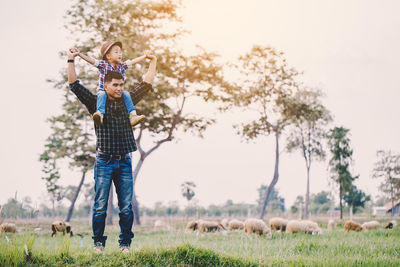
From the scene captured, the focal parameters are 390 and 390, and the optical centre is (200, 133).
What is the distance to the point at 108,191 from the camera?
14.7 feet

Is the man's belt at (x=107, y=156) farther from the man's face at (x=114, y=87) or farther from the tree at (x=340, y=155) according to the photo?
the tree at (x=340, y=155)

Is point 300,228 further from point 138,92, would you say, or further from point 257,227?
point 138,92

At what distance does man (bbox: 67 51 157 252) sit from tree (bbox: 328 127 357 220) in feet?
116

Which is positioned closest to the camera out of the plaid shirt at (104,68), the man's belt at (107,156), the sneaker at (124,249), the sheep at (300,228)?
the sneaker at (124,249)

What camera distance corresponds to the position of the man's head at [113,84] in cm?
458

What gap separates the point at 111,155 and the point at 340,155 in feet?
121

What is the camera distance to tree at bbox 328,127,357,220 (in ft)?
124

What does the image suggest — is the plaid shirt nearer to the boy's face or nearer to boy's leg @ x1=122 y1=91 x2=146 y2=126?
the boy's face

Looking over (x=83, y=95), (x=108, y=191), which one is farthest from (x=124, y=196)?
(x=83, y=95)

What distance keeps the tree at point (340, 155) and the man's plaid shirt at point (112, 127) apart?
3536 cm

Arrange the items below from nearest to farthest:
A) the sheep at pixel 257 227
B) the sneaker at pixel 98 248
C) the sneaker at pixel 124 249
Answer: the sneaker at pixel 124 249 → the sneaker at pixel 98 248 → the sheep at pixel 257 227

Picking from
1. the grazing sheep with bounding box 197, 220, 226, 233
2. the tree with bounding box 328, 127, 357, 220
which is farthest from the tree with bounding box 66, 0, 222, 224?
the tree with bounding box 328, 127, 357, 220

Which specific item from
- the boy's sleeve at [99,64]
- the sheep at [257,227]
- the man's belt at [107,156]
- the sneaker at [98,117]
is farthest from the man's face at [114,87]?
the sheep at [257,227]

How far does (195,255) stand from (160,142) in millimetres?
17556
